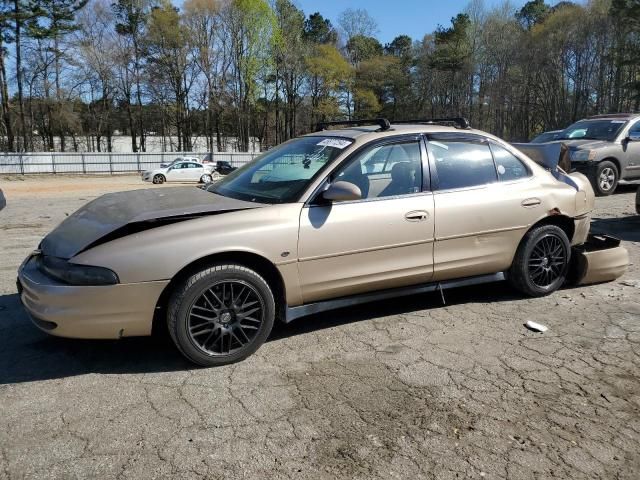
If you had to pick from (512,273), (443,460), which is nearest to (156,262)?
(443,460)

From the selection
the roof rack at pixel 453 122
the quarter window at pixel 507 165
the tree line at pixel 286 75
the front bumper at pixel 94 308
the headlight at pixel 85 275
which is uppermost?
the tree line at pixel 286 75

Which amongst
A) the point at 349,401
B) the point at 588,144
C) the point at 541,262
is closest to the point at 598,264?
the point at 541,262

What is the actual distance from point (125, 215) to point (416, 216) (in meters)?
2.22

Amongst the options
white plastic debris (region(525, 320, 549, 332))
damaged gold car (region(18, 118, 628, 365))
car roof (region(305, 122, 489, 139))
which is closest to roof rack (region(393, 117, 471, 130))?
damaged gold car (region(18, 118, 628, 365))

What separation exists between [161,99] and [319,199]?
213 ft

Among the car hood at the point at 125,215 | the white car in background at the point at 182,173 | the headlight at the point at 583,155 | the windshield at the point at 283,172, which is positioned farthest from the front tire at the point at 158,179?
the car hood at the point at 125,215

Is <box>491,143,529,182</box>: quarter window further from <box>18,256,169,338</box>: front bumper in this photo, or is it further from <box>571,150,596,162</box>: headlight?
<box>571,150,596,162</box>: headlight

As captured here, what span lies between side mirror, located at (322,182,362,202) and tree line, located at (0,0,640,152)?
5117 cm

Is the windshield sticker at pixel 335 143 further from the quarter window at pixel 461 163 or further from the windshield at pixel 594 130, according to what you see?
the windshield at pixel 594 130

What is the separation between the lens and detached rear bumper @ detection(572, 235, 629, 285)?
537 centimetres

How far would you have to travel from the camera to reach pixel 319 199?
4004mm

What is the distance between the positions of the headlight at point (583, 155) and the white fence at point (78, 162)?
3339cm

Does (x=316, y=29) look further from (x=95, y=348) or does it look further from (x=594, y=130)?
(x=95, y=348)

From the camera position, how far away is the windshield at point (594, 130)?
12562 mm
